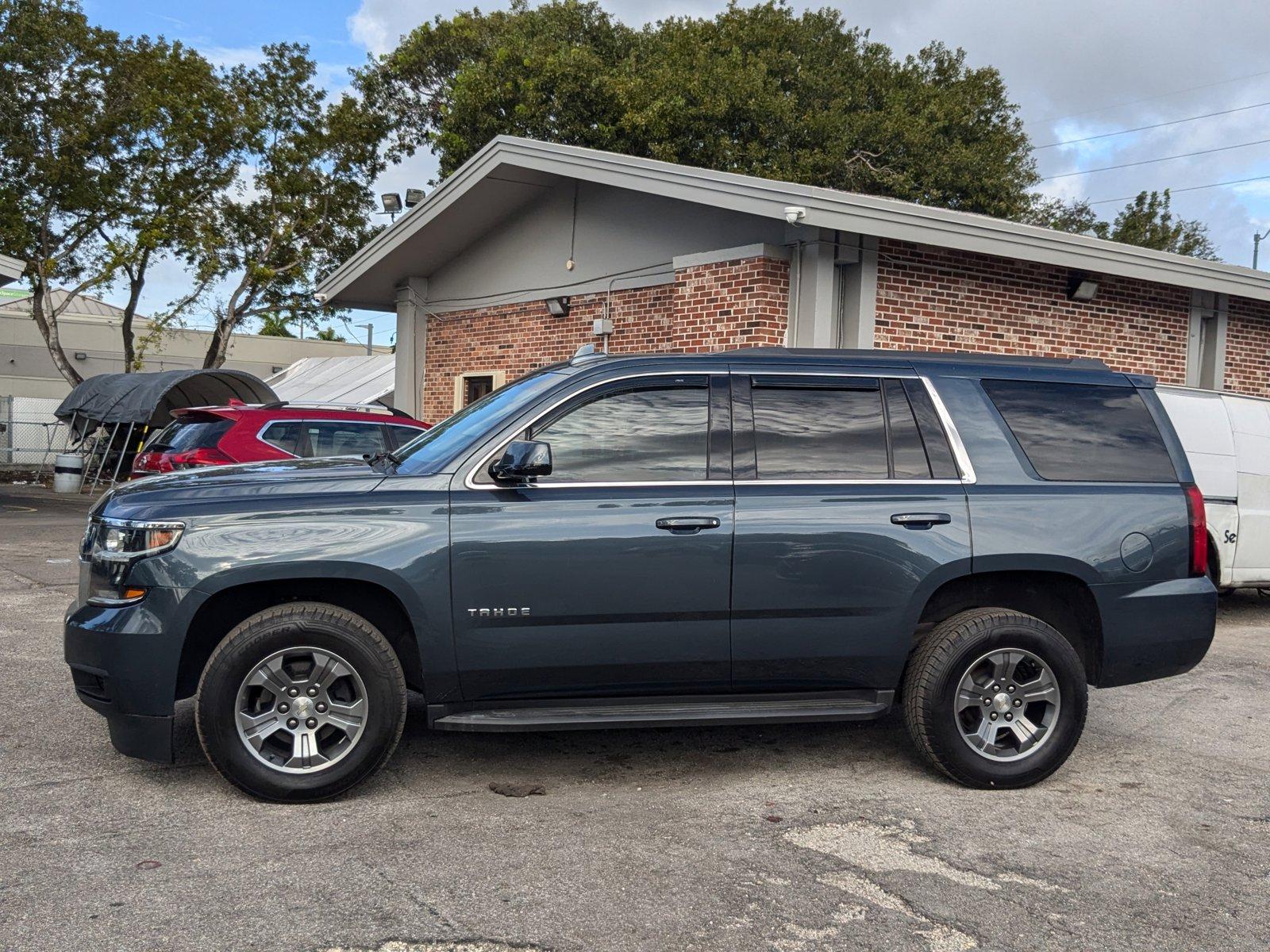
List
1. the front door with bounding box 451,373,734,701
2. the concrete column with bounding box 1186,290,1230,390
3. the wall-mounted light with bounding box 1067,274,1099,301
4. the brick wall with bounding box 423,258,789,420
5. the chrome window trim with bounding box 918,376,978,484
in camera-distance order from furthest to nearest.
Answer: the concrete column with bounding box 1186,290,1230,390 < the wall-mounted light with bounding box 1067,274,1099,301 < the brick wall with bounding box 423,258,789,420 < the chrome window trim with bounding box 918,376,978,484 < the front door with bounding box 451,373,734,701

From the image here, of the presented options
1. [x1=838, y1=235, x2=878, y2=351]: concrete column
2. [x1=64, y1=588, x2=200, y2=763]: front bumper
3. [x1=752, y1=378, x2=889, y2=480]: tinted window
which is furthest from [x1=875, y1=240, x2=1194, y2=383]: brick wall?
[x1=64, y1=588, x2=200, y2=763]: front bumper

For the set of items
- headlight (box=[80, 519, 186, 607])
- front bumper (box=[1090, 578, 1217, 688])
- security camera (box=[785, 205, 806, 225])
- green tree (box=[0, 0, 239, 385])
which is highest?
green tree (box=[0, 0, 239, 385])

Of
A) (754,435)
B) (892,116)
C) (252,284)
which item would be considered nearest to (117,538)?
(754,435)

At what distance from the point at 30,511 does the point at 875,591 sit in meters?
17.1

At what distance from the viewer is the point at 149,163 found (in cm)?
2470

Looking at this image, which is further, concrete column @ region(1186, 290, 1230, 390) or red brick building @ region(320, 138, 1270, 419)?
concrete column @ region(1186, 290, 1230, 390)

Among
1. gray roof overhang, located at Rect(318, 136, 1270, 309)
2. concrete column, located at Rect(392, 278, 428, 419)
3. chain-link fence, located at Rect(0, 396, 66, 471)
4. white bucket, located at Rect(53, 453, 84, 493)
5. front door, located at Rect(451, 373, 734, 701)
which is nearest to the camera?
front door, located at Rect(451, 373, 734, 701)

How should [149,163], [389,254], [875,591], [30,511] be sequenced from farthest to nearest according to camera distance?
[149,163] → [30,511] → [389,254] → [875,591]

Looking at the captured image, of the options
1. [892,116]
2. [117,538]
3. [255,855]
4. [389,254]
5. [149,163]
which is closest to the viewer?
[255,855]

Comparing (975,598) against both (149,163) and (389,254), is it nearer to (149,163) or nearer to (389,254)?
(389,254)

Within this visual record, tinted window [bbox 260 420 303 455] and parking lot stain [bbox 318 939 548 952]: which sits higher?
tinted window [bbox 260 420 303 455]

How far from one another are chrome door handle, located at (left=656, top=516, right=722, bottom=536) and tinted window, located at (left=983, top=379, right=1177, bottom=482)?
59.6 inches

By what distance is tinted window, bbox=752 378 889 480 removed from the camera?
493 centimetres

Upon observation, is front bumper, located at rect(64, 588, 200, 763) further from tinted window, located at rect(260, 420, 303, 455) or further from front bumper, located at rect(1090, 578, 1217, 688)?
tinted window, located at rect(260, 420, 303, 455)
